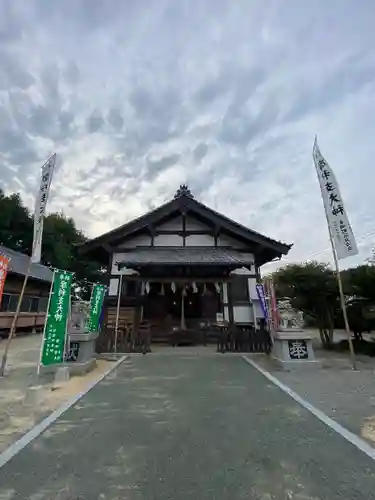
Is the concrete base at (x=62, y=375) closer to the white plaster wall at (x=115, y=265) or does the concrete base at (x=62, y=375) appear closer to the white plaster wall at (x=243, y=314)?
the white plaster wall at (x=115, y=265)

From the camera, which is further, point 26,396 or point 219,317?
point 219,317

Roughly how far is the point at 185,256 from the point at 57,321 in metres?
6.75

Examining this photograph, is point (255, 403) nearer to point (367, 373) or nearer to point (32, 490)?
point (32, 490)

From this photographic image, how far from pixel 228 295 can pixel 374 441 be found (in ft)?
34.7

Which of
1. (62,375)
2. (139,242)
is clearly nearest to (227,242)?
(139,242)

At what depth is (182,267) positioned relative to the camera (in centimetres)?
1348

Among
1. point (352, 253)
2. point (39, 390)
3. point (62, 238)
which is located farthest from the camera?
point (62, 238)

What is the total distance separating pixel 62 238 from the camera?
134ft

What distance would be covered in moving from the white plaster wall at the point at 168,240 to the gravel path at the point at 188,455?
33.6 feet

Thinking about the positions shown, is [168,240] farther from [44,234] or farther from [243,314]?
[44,234]

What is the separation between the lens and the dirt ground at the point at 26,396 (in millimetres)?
4286

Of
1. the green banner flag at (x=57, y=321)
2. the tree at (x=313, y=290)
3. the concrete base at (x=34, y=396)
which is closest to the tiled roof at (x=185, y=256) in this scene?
the tree at (x=313, y=290)

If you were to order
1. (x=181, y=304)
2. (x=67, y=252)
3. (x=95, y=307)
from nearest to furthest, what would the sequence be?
(x=95, y=307) < (x=181, y=304) < (x=67, y=252)

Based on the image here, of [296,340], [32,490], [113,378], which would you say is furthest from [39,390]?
[296,340]
